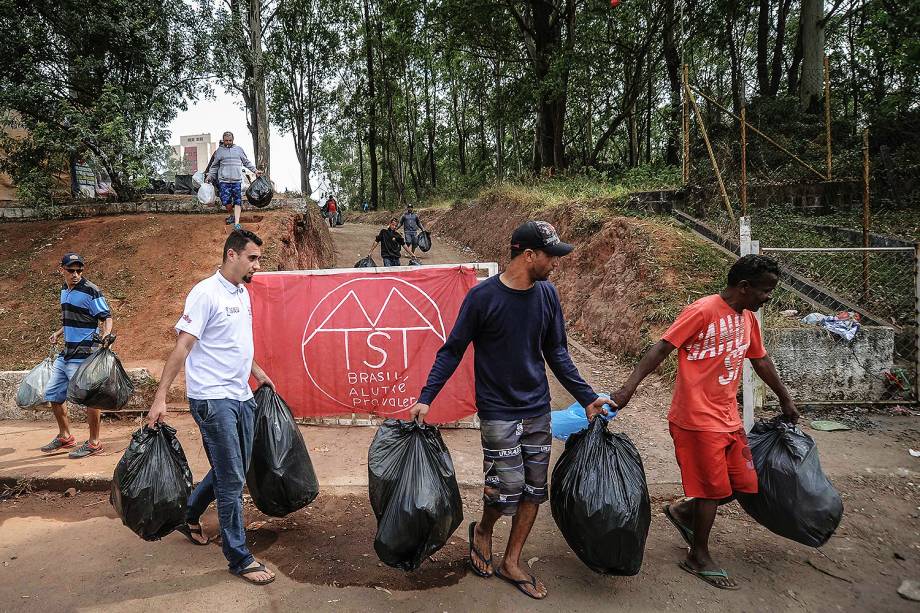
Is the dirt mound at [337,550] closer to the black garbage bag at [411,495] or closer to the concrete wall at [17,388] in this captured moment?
the black garbage bag at [411,495]

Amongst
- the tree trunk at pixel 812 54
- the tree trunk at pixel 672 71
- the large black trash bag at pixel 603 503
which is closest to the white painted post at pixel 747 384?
the large black trash bag at pixel 603 503

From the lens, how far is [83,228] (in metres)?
10.5

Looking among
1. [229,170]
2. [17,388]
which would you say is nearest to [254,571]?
[17,388]

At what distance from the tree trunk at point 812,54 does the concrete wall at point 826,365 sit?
1155 cm

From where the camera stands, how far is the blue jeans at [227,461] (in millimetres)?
3012

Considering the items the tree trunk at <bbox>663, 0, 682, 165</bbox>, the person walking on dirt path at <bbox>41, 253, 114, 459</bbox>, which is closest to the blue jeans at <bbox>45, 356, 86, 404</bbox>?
the person walking on dirt path at <bbox>41, 253, 114, 459</bbox>

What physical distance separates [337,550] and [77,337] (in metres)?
3.45

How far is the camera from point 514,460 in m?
2.89

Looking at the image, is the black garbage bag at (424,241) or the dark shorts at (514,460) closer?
the dark shorts at (514,460)

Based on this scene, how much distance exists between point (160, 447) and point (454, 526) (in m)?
1.75

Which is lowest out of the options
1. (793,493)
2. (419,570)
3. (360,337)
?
(419,570)

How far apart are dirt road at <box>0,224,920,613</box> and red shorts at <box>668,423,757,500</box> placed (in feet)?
1.76

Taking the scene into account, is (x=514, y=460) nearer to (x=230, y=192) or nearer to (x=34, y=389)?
(x=34, y=389)

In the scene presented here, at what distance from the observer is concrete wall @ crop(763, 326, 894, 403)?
5656 millimetres
